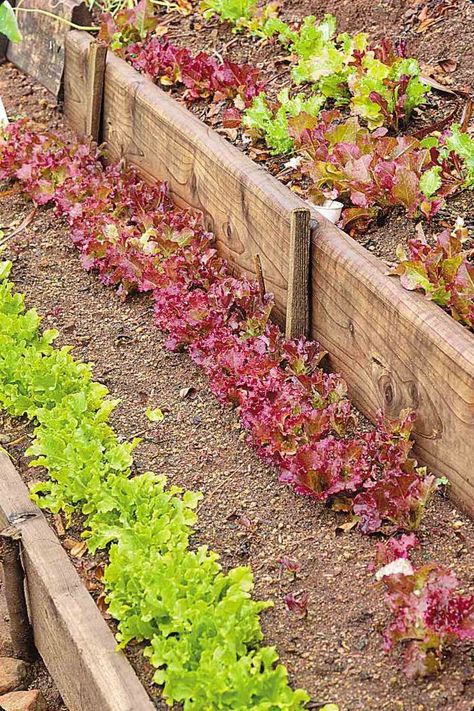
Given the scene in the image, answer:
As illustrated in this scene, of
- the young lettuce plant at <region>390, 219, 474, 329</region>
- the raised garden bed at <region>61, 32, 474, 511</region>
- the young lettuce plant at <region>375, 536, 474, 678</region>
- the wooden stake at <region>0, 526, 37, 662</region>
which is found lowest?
the wooden stake at <region>0, 526, 37, 662</region>

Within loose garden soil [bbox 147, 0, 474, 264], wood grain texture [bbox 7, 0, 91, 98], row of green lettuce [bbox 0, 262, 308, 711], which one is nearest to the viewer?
row of green lettuce [bbox 0, 262, 308, 711]

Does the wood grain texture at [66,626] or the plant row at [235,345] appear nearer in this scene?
the wood grain texture at [66,626]

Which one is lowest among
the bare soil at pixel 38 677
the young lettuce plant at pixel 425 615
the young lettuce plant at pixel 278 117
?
the bare soil at pixel 38 677

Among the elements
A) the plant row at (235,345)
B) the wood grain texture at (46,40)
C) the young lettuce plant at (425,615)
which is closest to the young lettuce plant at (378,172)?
the plant row at (235,345)

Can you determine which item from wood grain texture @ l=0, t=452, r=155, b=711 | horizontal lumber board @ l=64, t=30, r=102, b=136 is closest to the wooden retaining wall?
horizontal lumber board @ l=64, t=30, r=102, b=136

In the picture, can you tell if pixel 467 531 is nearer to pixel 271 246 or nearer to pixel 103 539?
pixel 103 539

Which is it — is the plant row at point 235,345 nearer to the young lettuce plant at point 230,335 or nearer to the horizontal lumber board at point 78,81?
the young lettuce plant at point 230,335

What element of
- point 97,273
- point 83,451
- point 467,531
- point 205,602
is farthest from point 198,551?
point 97,273

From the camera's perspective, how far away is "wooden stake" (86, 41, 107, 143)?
5.07 meters

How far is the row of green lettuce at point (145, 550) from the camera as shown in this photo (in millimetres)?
2506

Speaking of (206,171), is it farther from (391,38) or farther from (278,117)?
(391,38)

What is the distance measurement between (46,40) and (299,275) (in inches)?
117

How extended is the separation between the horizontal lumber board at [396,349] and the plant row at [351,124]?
11 cm

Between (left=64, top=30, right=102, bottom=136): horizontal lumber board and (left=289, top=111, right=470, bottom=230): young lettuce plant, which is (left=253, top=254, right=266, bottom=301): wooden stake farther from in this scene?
(left=64, top=30, right=102, bottom=136): horizontal lumber board
